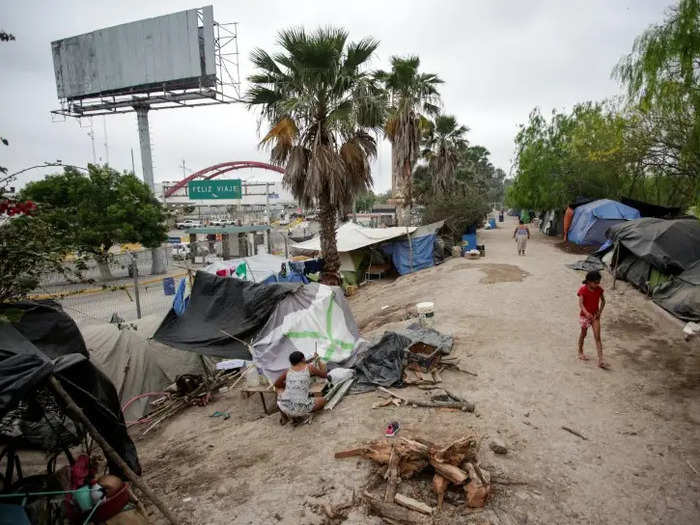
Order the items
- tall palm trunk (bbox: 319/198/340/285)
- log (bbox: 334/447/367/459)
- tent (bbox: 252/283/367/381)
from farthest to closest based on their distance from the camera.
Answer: tall palm trunk (bbox: 319/198/340/285) → tent (bbox: 252/283/367/381) → log (bbox: 334/447/367/459)

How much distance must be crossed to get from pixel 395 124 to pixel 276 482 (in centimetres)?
1799

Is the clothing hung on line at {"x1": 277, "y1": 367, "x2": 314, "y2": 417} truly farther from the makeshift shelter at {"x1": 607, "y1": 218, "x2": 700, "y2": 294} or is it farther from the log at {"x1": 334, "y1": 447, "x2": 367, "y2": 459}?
the makeshift shelter at {"x1": 607, "y1": 218, "x2": 700, "y2": 294}

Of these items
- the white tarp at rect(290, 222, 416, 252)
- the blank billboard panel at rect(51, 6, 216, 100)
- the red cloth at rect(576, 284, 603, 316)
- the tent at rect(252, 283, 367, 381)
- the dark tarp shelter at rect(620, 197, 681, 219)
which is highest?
the blank billboard panel at rect(51, 6, 216, 100)

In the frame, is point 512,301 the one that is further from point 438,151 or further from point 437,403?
point 438,151

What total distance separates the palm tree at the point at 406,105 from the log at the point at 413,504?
17.5m

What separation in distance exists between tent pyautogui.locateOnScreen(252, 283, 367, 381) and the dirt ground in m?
1.01

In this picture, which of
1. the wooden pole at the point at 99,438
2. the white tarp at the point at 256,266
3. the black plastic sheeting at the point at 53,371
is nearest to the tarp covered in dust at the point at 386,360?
the wooden pole at the point at 99,438

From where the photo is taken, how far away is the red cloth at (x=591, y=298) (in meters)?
6.78

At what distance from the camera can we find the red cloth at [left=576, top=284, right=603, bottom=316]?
6781 millimetres

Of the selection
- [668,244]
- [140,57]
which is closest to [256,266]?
[668,244]

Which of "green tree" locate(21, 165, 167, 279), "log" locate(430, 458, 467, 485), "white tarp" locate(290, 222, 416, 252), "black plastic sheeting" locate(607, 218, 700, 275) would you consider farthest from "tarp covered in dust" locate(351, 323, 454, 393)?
"green tree" locate(21, 165, 167, 279)

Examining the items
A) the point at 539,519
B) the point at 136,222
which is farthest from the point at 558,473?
the point at 136,222

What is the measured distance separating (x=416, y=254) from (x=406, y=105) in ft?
24.3

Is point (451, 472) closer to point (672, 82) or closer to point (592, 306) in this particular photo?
point (592, 306)
